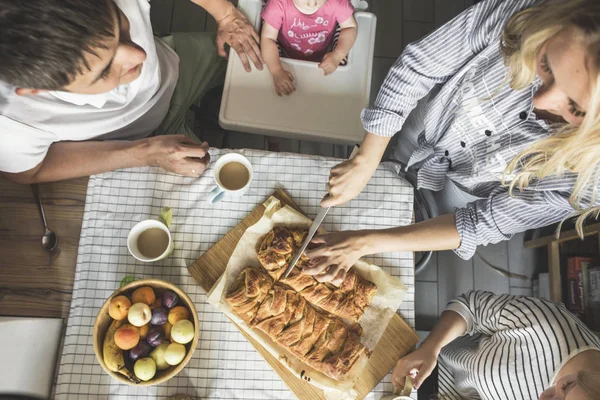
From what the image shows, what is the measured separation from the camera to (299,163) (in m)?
1.18

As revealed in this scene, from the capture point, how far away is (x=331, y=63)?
1329 mm

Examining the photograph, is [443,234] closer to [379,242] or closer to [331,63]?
[379,242]

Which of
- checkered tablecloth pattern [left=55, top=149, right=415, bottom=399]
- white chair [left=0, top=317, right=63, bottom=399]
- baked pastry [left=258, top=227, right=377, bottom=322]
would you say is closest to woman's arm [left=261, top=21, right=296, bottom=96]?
checkered tablecloth pattern [left=55, top=149, right=415, bottom=399]

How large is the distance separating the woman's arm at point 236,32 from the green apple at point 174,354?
0.93m

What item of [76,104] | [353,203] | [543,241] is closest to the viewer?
[76,104]

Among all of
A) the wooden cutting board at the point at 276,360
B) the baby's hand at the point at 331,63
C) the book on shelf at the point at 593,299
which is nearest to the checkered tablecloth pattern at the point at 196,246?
the wooden cutting board at the point at 276,360

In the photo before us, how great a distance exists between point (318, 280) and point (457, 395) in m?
0.65

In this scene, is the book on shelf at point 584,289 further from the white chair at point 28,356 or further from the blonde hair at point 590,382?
the white chair at point 28,356

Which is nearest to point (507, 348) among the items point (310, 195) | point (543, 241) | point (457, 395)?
point (457, 395)

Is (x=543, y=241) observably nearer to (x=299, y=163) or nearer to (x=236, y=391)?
(x=299, y=163)

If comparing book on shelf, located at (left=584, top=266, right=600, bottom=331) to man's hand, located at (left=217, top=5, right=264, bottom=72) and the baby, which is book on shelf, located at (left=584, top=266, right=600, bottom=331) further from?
man's hand, located at (left=217, top=5, right=264, bottom=72)

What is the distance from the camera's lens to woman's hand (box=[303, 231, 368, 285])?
3.47 ft

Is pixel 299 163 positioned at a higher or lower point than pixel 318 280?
higher

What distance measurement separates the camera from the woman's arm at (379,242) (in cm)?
106
